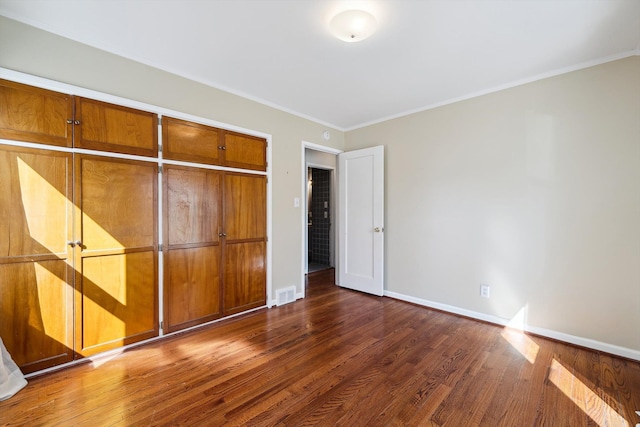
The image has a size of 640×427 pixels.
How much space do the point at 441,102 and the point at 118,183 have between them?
353 centimetres

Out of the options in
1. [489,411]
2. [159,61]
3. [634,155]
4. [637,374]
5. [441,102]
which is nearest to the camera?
[489,411]

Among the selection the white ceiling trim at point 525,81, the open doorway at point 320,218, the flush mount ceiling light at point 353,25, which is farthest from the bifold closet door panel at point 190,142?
the open doorway at point 320,218

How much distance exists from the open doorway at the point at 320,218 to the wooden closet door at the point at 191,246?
2.90 m

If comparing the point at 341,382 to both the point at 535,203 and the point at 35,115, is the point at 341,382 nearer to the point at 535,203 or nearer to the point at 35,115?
the point at 535,203

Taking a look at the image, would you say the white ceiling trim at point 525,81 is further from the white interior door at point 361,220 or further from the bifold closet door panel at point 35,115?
the bifold closet door panel at point 35,115

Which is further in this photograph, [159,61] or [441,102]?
[441,102]

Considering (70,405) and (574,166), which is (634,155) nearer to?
(574,166)

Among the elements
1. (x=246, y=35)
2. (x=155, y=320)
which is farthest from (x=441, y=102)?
(x=155, y=320)

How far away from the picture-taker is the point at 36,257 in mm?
1970

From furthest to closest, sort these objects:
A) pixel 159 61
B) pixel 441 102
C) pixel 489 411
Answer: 1. pixel 441 102
2. pixel 159 61
3. pixel 489 411

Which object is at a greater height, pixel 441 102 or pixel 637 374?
pixel 441 102

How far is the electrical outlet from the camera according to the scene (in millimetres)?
2984

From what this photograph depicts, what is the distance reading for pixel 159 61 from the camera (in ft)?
8.15

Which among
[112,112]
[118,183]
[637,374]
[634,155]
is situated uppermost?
[112,112]
